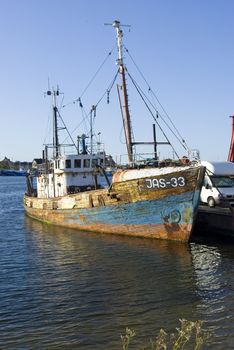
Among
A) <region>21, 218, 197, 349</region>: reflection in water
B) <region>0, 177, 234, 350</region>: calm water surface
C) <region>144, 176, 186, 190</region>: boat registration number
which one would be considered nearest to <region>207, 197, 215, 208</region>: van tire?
<region>0, 177, 234, 350</region>: calm water surface

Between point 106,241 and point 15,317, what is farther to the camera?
point 106,241

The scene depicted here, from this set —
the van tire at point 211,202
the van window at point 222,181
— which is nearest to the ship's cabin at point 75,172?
the van window at point 222,181

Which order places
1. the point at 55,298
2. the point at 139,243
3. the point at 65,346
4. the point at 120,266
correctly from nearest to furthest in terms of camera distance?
the point at 65,346
the point at 55,298
the point at 120,266
the point at 139,243

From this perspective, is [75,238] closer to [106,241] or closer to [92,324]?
[106,241]

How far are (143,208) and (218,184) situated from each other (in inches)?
190

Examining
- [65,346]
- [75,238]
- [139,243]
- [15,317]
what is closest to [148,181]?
[139,243]

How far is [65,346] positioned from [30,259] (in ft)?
30.2

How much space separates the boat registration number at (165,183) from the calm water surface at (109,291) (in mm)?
2659

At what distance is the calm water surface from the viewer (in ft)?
32.4

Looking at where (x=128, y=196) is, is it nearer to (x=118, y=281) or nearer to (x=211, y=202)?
(x=211, y=202)

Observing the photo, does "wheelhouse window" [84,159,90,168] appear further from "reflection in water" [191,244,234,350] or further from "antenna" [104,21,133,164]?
"reflection in water" [191,244,234,350]

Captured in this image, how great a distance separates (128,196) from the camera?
21.2 m

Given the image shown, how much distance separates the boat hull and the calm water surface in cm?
76

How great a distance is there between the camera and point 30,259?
18.1m
